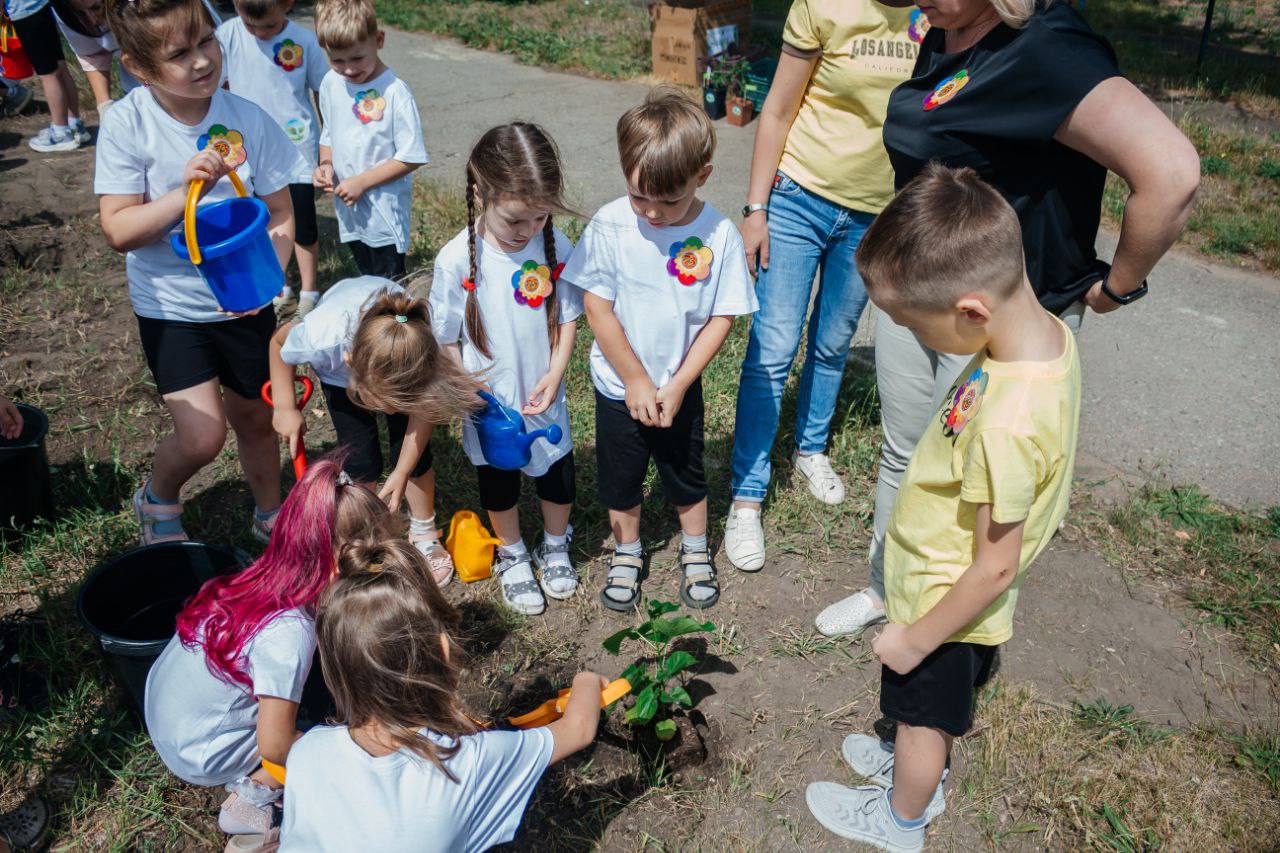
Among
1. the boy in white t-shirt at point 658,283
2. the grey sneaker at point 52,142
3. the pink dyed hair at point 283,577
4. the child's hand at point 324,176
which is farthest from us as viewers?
the grey sneaker at point 52,142

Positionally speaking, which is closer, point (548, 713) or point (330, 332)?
point (548, 713)

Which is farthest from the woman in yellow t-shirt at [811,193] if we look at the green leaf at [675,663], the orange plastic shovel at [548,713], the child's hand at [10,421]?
the child's hand at [10,421]

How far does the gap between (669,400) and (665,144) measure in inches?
28.0

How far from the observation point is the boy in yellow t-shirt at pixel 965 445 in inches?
64.7

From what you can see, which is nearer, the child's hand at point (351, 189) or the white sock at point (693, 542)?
the white sock at point (693, 542)

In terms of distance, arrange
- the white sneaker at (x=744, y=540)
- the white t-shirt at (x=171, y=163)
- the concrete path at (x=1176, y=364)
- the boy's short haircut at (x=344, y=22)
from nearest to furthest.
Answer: the white t-shirt at (x=171, y=163) → the white sneaker at (x=744, y=540) → the boy's short haircut at (x=344, y=22) → the concrete path at (x=1176, y=364)

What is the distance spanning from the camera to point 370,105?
12.6 ft

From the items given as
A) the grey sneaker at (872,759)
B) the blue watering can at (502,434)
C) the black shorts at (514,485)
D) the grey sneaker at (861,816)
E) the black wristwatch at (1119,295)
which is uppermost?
the black wristwatch at (1119,295)

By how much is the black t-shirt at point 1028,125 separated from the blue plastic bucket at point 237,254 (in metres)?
1.71

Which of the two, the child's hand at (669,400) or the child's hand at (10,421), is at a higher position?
the child's hand at (669,400)

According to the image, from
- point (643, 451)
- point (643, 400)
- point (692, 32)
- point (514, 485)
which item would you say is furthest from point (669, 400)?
point (692, 32)

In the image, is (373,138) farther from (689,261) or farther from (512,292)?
(689,261)

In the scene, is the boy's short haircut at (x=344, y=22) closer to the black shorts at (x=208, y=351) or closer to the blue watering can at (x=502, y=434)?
the black shorts at (x=208, y=351)

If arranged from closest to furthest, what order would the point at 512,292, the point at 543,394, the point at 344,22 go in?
1. the point at 512,292
2. the point at 543,394
3. the point at 344,22
